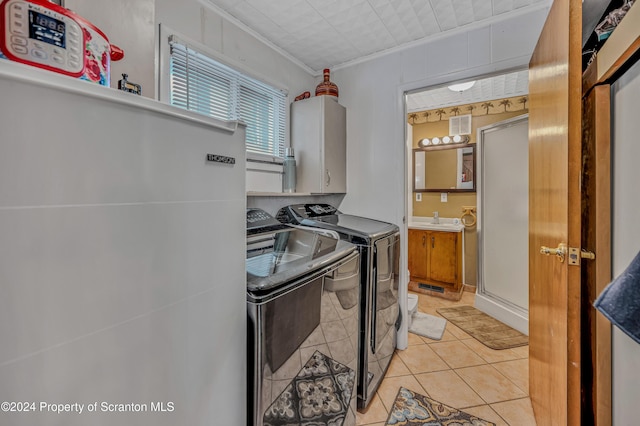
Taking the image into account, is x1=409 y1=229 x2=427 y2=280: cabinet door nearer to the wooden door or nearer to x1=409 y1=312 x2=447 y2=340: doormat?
x1=409 y1=312 x2=447 y2=340: doormat

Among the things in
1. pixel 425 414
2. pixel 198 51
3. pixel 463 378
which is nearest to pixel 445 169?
pixel 463 378

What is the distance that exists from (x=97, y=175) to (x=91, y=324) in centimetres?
30

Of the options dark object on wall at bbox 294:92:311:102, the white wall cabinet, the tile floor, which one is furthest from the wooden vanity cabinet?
dark object on wall at bbox 294:92:311:102

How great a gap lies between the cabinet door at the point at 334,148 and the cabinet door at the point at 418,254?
1.51 meters

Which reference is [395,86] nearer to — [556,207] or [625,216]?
[556,207]

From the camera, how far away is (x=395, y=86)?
2.26 m

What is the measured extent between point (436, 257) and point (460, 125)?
1744 millimetres

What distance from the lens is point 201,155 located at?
765 millimetres

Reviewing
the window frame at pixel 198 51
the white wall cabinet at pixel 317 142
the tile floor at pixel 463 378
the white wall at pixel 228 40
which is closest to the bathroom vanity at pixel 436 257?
the tile floor at pixel 463 378

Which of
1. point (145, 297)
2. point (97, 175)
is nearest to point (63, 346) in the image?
point (145, 297)

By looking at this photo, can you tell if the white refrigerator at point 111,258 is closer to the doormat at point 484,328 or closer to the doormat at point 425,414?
the doormat at point 425,414

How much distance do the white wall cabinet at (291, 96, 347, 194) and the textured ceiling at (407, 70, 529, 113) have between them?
3.46 feet

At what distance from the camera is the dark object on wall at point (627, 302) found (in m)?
0.52

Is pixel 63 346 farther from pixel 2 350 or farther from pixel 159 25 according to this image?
pixel 159 25
